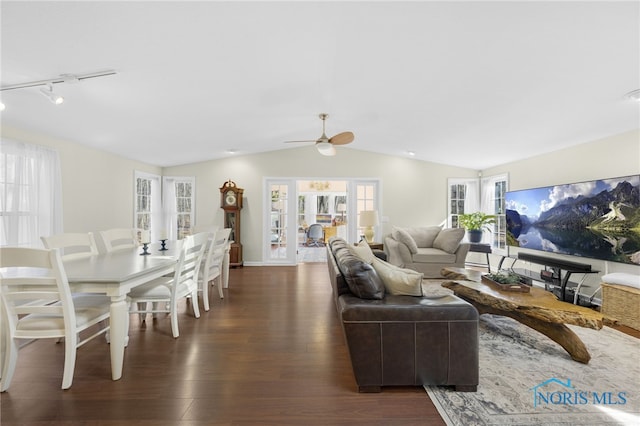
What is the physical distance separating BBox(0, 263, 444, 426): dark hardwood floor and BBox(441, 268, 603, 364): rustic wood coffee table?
1.20 metres

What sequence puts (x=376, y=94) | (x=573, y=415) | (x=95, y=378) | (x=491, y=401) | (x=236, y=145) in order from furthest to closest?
1. (x=236, y=145)
2. (x=376, y=94)
3. (x=95, y=378)
4. (x=491, y=401)
5. (x=573, y=415)

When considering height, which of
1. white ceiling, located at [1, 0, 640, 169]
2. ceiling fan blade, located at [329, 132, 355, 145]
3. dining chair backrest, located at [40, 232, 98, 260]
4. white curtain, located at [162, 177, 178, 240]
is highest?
white ceiling, located at [1, 0, 640, 169]

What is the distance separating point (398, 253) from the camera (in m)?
5.35

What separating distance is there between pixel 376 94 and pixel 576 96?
203cm

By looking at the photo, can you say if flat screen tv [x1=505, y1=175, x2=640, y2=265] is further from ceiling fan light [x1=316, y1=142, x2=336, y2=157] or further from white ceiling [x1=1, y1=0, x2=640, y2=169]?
ceiling fan light [x1=316, y1=142, x2=336, y2=157]

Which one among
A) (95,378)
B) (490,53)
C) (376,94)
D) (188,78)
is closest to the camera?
(95,378)

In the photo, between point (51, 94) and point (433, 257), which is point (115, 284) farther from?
point (433, 257)

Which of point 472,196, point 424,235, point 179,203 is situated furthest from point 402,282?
point 179,203

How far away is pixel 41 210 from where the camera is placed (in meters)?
3.45

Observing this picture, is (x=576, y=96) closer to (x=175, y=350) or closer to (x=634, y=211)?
(x=634, y=211)

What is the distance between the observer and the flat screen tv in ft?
10.6

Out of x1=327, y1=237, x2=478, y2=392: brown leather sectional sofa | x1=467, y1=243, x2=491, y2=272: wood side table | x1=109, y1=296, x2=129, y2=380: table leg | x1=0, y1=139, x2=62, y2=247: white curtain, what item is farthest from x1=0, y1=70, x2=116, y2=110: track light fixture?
x1=467, y1=243, x2=491, y2=272: wood side table

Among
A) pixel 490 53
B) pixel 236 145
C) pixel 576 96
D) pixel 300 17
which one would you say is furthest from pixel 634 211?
pixel 236 145

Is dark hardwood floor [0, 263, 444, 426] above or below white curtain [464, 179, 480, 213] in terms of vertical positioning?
below
